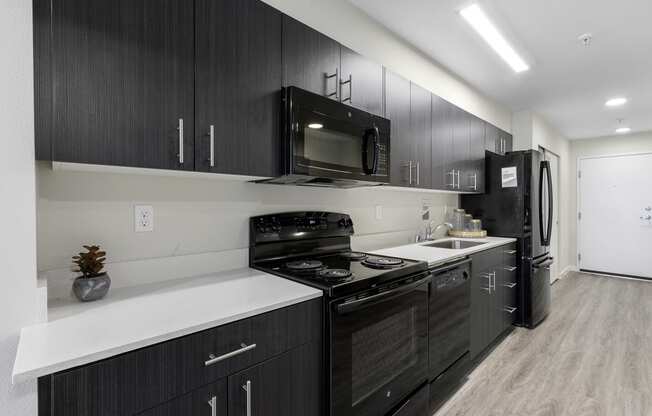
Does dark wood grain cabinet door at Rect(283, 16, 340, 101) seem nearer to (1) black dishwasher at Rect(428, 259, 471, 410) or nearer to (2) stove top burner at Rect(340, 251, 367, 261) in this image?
(2) stove top burner at Rect(340, 251, 367, 261)

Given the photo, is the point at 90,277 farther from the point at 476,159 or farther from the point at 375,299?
the point at 476,159

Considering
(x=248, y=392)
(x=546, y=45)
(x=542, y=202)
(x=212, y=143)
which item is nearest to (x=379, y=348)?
(x=248, y=392)

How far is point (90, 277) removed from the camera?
1.15 meters

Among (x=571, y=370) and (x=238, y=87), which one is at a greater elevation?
(x=238, y=87)

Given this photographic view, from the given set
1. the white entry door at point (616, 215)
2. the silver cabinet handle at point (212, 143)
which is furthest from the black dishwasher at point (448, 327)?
the white entry door at point (616, 215)

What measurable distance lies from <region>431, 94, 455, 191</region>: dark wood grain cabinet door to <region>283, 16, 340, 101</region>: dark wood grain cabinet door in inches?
44.0

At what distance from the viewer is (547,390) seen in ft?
7.14

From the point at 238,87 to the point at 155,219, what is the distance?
2.26 feet

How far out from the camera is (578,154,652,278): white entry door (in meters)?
5.20

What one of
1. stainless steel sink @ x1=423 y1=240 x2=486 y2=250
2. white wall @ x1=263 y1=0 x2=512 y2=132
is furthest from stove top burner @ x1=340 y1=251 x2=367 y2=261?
white wall @ x1=263 y1=0 x2=512 y2=132

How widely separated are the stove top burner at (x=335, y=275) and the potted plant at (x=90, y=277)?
2.76ft

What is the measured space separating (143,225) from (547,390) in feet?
8.94

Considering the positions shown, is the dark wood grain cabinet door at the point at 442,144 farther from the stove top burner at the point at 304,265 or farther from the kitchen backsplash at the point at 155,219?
the stove top burner at the point at 304,265

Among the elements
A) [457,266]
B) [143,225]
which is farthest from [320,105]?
[457,266]
